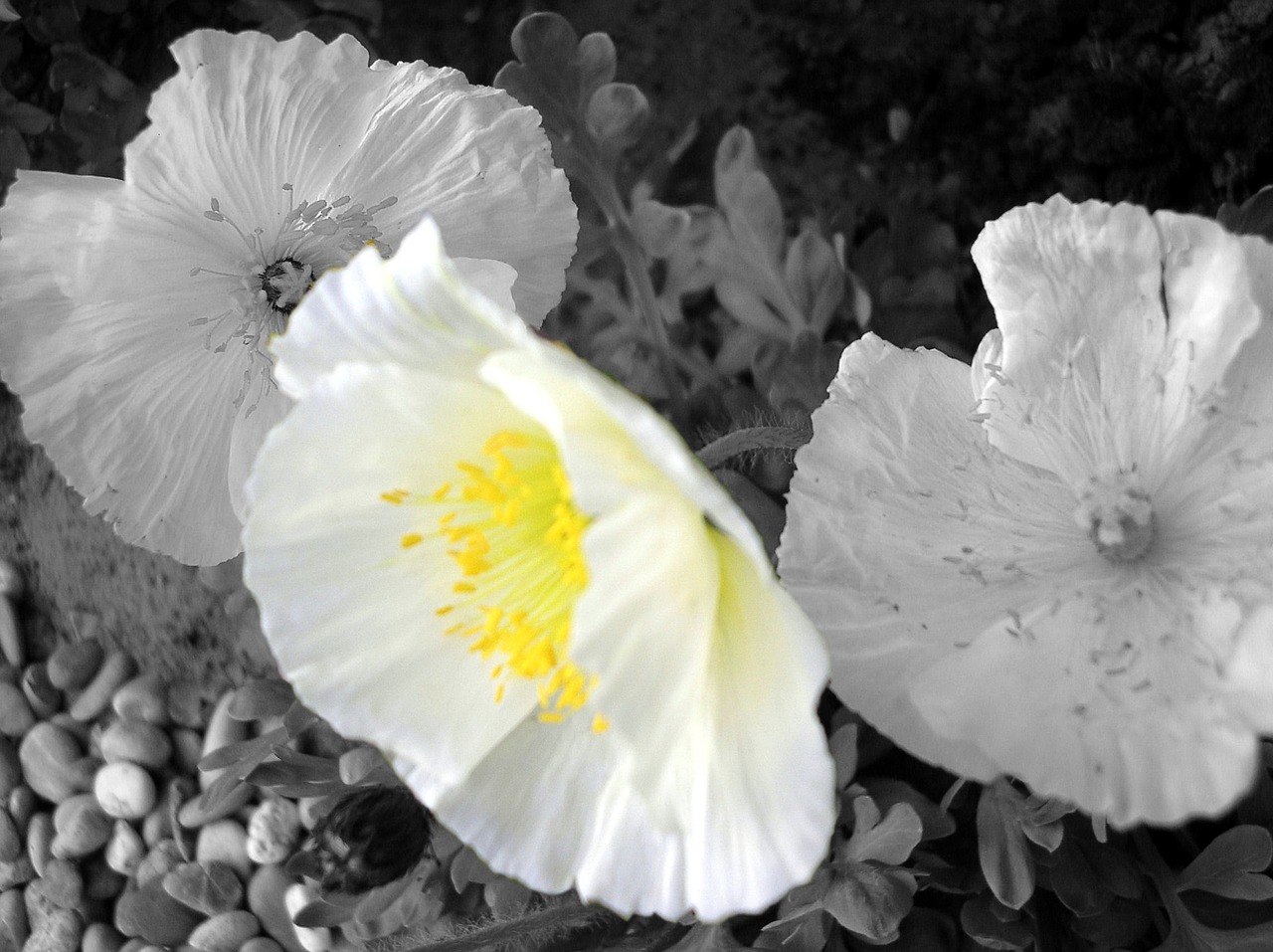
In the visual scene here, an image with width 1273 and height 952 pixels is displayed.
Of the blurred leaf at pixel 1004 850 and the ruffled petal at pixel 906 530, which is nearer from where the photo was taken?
the ruffled petal at pixel 906 530

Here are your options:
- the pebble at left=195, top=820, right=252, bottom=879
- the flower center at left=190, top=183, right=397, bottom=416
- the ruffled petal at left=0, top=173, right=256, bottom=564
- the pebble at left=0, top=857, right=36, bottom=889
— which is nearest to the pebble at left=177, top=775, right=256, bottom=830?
the pebble at left=195, top=820, right=252, bottom=879

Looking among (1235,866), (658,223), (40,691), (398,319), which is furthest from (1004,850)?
(40,691)

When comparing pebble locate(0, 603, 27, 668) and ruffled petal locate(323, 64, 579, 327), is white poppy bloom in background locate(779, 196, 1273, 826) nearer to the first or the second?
ruffled petal locate(323, 64, 579, 327)

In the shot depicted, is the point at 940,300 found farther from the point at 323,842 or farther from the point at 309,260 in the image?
the point at 323,842

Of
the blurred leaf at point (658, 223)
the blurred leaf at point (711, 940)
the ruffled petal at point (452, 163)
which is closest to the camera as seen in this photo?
the ruffled petal at point (452, 163)

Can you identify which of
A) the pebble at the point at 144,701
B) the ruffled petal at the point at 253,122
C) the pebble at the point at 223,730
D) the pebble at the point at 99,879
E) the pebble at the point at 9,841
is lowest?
the pebble at the point at 99,879

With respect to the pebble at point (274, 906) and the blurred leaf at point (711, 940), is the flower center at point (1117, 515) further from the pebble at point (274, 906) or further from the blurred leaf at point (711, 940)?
the pebble at point (274, 906)

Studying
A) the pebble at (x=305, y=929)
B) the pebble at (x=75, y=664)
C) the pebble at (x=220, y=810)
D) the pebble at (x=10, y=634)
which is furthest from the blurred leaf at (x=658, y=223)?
the pebble at (x=10, y=634)
